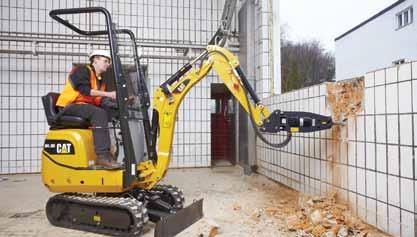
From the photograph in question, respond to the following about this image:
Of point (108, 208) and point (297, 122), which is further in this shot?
point (297, 122)

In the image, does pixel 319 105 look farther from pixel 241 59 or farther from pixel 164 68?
pixel 164 68

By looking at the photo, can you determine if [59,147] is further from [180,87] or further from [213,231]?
[213,231]

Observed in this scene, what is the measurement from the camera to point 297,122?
11.4 ft

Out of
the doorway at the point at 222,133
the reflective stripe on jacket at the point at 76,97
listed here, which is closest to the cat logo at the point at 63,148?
the reflective stripe on jacket at the point at 76,97

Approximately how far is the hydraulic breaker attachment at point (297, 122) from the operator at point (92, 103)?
1.65 metres

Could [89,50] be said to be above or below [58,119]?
above

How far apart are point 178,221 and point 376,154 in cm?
188

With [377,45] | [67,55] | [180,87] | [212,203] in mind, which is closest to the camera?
[180,87]

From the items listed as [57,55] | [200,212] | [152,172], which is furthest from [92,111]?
[57,55]

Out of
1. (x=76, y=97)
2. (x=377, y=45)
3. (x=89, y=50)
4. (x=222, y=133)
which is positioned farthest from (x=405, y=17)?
(x=76, y=97)

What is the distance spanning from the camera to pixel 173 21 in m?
7.21

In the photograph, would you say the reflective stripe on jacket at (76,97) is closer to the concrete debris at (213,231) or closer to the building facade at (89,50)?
the concrete debris at (213,231)

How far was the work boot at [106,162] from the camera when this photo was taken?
3.32 metres

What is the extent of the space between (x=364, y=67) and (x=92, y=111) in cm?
1921
